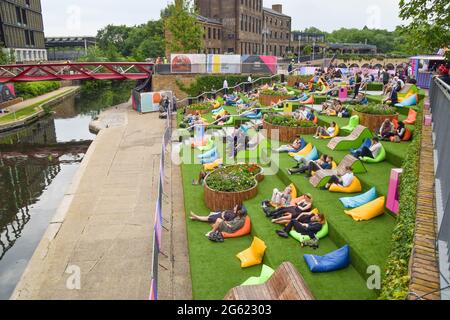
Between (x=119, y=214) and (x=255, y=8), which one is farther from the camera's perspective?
(x=255, y=8)

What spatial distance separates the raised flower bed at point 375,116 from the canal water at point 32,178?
14.3 metres

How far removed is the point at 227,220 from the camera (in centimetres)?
1112

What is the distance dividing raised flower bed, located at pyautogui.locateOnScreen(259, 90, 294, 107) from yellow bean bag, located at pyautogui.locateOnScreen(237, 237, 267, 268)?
64.8 ft

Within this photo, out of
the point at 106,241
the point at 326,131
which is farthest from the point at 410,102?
the point at 106,241

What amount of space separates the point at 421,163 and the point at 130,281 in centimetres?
762

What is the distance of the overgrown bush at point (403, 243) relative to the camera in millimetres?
5309

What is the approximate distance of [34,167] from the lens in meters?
22.8

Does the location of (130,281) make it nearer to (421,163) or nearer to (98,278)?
(98,278)

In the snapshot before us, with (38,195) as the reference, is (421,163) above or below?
above

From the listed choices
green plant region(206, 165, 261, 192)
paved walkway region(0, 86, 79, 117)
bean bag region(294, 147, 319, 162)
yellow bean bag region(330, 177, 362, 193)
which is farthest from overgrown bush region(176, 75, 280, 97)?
yellow bean bag region(330, 177, 362, 193)

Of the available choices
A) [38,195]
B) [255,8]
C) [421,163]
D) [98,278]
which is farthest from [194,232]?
[255,8]

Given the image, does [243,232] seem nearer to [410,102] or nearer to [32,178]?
[410,102]

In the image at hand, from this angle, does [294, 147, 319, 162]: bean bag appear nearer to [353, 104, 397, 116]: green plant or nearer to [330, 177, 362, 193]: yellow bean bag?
[330, 177, 362, 193]: yellow bean bag

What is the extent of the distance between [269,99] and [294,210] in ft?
62.6
